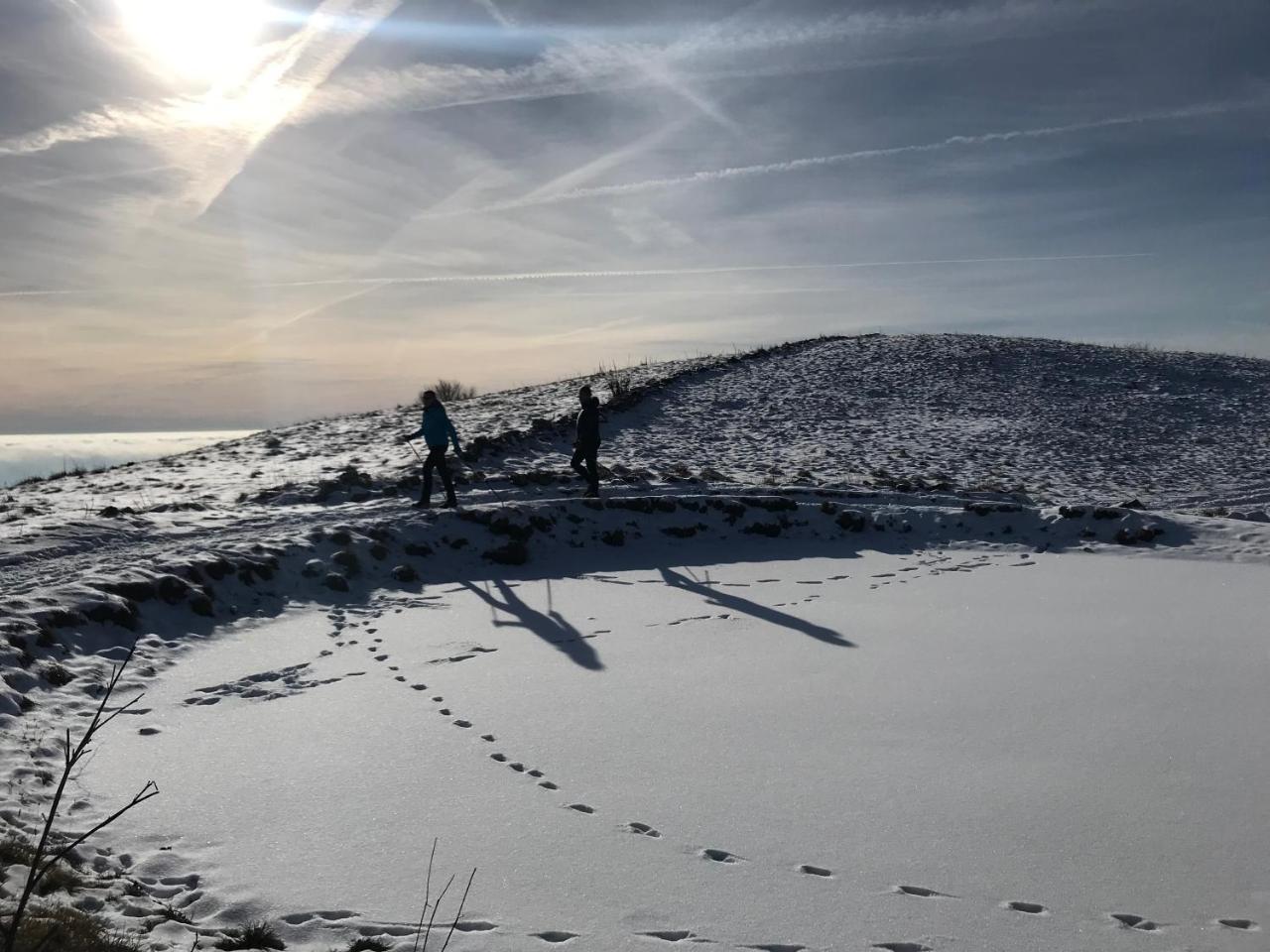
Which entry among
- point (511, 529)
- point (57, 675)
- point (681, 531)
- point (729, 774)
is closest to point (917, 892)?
point (729, 774)

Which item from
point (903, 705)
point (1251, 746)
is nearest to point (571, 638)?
point (903, 705)

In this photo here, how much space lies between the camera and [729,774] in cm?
582

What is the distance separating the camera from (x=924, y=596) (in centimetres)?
1089

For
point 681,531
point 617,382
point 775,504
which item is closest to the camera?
point 681,531

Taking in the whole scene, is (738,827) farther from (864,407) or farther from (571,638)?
(864,407)

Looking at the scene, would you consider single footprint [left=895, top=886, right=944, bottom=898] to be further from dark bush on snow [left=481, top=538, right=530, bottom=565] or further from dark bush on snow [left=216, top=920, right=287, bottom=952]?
dark bush on snow [left=481, top=538, right=530, bottom=565]

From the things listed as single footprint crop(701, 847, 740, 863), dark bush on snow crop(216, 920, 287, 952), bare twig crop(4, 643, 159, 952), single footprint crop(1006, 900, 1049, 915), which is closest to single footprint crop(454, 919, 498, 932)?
dark bush on snow crop(216, 920, 287, 952)

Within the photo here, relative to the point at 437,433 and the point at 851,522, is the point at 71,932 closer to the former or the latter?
the point at 437,433

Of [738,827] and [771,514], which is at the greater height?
[771,514]

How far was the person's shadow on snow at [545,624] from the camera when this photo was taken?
8594 mm

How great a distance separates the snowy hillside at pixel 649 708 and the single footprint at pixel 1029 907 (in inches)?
0.5

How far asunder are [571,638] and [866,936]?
5.48 meters

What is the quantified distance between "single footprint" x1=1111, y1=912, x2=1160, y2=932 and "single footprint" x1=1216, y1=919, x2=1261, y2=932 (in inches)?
11.9

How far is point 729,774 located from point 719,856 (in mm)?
1070
